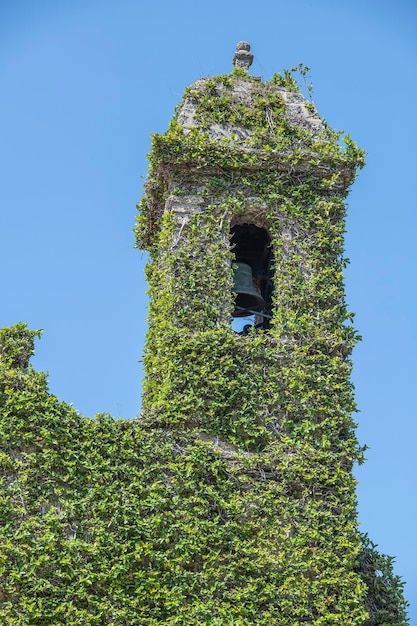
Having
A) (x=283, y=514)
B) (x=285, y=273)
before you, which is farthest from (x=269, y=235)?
(x=283, y=514)

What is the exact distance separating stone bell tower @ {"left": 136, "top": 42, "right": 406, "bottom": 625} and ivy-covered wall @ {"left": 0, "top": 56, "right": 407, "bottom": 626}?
20 mm

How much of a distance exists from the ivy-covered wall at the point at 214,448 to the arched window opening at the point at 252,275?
1.55 ft

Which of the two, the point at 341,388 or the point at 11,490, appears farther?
the point at 341,388

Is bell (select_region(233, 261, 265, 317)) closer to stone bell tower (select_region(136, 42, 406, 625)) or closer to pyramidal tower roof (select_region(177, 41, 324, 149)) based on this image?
stone bell tower (select_region(136, 42, 406, 625))

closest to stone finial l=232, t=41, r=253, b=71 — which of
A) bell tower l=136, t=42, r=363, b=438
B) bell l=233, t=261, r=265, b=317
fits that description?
bell tower l=136, t=42, r=363, b=438

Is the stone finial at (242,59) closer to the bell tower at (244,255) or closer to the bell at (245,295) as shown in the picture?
the bell tower at (244,255)

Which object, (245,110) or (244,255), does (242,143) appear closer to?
(245,110)

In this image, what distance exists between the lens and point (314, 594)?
412 inches

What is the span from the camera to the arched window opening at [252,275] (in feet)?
42.5

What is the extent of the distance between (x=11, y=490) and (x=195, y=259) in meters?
3.49

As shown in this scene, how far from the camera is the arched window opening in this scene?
12969 millimetres

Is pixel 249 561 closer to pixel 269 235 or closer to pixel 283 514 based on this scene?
pixel 283 514

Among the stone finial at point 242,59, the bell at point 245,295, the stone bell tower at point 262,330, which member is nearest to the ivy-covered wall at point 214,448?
the stone bell tower at point 262,330

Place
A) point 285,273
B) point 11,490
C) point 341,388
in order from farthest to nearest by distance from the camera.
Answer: point 285,273, point 341,388, point 11,490
